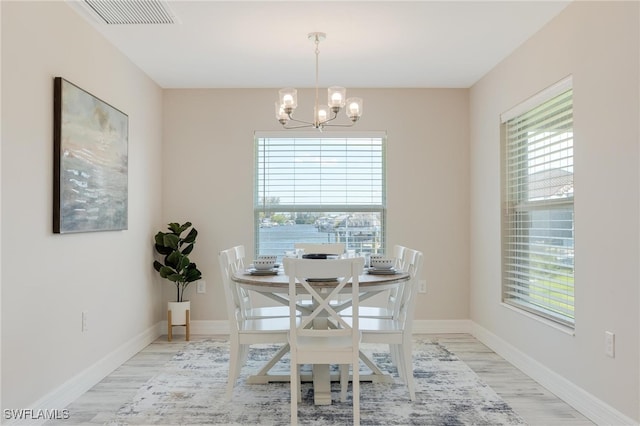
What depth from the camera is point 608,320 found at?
2.64 meters

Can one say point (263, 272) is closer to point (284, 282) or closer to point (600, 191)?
point (284, 282)

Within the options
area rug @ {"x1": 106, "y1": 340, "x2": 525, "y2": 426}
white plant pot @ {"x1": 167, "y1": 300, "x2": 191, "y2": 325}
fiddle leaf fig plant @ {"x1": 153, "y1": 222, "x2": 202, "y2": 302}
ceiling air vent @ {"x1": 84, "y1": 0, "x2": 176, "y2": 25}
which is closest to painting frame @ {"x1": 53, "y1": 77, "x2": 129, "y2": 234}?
ceiling air vent @ {"x1": 84, "y1": 0, "x2": 176, "y2": 25}

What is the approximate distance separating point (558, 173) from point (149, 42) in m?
3.07

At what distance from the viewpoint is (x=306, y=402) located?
2.99 metres

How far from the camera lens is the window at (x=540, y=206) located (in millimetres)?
3193

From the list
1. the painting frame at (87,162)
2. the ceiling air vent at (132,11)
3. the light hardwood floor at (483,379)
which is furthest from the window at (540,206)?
the painting frame at (87,162)

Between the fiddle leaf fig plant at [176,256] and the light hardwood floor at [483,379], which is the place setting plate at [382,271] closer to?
the light hardwood floor at [483,379]

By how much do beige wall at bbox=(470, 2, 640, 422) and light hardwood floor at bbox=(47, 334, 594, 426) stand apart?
0.19m

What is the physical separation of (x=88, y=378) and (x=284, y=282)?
157cm

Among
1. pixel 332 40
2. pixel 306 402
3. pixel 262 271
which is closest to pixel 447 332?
pixel 306 402

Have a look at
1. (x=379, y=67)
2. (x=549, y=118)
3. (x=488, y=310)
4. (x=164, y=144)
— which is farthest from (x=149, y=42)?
(x=488, y=310)

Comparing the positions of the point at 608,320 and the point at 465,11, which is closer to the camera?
the point at 608,320

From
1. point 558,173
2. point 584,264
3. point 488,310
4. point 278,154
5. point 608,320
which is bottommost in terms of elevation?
point 488,310

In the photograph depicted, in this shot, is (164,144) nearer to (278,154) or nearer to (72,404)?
(278,154)
